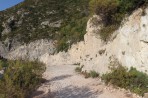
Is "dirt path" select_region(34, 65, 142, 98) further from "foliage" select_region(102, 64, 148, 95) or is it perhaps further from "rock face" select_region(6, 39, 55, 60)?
"rock face" select_region(6, 39, 55, 60)

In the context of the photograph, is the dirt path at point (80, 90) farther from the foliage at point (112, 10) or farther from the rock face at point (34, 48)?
the rock face at point (34, 48)

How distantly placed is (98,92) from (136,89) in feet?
6.32

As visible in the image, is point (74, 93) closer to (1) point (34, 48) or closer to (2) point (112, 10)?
(2) point (112, 10)

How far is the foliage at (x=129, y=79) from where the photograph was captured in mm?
12781

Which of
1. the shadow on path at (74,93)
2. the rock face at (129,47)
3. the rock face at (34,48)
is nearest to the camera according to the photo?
the shadow on path at (74,93)

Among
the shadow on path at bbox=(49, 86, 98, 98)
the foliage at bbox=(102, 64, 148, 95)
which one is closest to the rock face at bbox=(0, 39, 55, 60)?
the shadow on path at bbox=(49, 86, 98, 98)

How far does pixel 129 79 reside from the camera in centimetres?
1341

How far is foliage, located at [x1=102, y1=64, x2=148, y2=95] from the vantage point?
1278cm

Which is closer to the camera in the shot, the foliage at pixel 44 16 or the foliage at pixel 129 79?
the foliage at pixel 129 79

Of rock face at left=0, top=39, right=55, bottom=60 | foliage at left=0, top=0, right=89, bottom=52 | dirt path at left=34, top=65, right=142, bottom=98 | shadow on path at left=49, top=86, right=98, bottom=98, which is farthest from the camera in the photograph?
foliage at left=0, top=0, right=89, bottom=52

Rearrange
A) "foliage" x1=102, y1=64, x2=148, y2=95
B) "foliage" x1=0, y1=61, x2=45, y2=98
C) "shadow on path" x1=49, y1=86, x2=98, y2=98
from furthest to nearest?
"shadow on path" x1=49, y1=86, x2=98, y2=98 → "foliage" x1=102, y1=64, x2=148, y2=95 → "foliage" x1=0, y1=61, x2=45, y2=98

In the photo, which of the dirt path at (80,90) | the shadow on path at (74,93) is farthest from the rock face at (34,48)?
the shadow on path at (74,93)

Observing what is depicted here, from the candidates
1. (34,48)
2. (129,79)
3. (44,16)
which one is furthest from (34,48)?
(129,79)

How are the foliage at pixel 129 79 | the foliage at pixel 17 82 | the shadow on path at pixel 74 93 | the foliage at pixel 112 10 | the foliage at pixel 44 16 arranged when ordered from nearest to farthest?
the foliage at pixel 17 82 → the foliage at pixel 129 79 → the shadow on path at pixel 74 93 → the foliage at pixel 112 10 → the foliage at pixel 44 16
